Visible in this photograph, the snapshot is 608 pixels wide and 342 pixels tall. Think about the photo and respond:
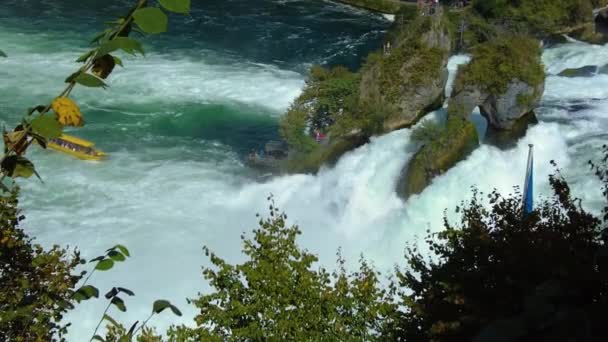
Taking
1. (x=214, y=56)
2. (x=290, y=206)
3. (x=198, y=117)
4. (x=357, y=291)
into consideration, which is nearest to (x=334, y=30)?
(x=214, y=56)

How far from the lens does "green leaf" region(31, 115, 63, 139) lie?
188 centimetres

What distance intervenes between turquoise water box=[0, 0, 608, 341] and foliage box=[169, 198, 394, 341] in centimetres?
455

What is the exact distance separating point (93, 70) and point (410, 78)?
70.1 ft

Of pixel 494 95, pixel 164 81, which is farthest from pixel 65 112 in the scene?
pixel 164 81

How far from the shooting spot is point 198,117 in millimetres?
26359

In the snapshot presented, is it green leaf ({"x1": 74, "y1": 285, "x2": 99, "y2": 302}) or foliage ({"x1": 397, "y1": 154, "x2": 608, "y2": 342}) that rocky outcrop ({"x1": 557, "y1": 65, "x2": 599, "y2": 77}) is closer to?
foliage ({"x1": 397, "y1": 154, "x2": 608, "y2": 342})

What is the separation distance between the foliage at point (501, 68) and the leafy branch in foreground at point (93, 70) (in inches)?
805

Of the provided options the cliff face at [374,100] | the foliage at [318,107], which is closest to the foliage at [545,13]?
the cliff face at [374,100]

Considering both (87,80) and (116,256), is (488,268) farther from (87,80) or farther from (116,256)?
(87,80)

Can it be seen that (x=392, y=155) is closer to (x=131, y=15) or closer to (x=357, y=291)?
(x=357, y=291)

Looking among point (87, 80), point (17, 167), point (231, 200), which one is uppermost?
point (231, 200)

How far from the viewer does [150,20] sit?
70.0 inches

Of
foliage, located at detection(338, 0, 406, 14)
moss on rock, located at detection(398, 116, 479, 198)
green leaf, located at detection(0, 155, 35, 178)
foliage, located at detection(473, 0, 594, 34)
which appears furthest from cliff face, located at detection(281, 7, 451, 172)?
green leaf, located at detection(0, 155, 35, 178)

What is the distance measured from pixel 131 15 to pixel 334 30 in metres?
35.1
